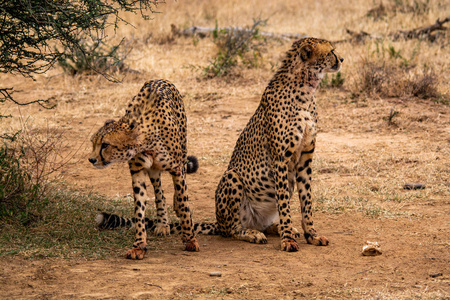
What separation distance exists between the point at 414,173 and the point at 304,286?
3457 millimetres

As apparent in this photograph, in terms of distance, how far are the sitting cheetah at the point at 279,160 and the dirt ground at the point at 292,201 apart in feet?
0.78

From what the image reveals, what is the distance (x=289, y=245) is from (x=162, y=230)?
123 centimetres

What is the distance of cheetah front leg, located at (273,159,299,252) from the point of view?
16.6ft

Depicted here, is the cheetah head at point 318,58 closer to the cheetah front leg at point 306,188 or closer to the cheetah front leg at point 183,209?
the cheetah front leg at point 306,188

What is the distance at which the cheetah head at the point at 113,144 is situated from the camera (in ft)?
15.3

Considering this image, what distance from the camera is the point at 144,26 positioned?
13734mm

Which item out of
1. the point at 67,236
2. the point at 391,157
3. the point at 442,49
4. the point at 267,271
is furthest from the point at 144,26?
the point at 267,271

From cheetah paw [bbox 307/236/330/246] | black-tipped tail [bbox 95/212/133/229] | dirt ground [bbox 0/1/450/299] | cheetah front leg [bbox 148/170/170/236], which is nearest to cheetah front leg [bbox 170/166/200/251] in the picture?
dirt ground [bbox 0/1/450/299]

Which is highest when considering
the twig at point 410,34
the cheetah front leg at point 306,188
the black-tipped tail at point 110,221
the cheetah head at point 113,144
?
the twig at point 410,34

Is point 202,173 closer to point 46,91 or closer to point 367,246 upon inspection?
point 367,246

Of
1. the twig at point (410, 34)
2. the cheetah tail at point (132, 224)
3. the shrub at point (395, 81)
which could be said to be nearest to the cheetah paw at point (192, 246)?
the cheetah tail at point (132, 224)

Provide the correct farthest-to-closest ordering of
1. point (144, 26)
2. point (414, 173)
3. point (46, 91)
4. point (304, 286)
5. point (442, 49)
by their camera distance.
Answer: point (144, 26), point (442, 49), point (46, 91), point (414, 173), point (304, 286)

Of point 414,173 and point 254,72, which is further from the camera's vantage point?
point 254,72

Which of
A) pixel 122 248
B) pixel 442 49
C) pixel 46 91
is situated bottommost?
pixel 122 248
